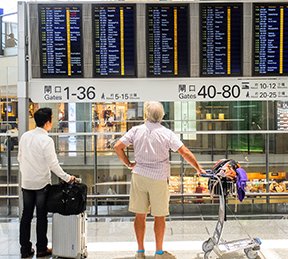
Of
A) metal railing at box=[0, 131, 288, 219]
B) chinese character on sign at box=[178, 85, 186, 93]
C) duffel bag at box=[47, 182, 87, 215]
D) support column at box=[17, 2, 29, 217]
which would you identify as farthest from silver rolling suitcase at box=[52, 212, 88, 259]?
metal railing at box=[0, 131, 288, 219]

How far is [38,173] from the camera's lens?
166 inches

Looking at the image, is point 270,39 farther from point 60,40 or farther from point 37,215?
point 37,215

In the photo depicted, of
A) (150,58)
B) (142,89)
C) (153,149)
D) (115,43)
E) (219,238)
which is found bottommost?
(219,238)

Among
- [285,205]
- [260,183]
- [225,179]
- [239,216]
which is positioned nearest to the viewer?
[225,179]

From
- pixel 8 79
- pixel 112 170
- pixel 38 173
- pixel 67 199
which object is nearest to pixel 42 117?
pixel 38 173

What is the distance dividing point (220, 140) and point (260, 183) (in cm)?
103

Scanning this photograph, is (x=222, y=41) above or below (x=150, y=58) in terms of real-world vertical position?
above

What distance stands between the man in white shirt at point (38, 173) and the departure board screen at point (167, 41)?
130cm

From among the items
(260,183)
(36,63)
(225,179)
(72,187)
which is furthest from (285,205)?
(36,63)

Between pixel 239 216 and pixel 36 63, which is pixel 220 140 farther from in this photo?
pixel 36 63

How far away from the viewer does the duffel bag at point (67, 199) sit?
4164 millimetres

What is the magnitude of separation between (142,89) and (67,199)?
4.73ft

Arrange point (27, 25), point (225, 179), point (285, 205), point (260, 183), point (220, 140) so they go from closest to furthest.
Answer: point (225, 179) → point (27, 25) → point (285, 205) → point (260, 183) → point (220, 140)

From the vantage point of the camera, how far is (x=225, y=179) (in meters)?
4.10
